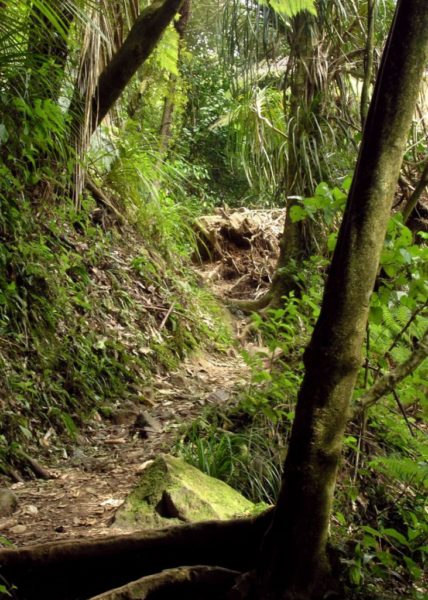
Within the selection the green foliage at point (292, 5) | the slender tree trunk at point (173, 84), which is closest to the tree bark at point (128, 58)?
the green foliage at point (292, 5)

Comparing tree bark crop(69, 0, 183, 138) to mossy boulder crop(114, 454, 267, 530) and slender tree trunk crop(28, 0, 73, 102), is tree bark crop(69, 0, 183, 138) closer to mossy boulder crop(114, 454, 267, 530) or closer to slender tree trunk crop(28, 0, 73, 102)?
slender tree trunk crop(28, 0, 73, 102)

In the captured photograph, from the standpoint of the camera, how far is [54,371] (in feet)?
15.2

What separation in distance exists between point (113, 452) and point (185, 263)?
486 cm

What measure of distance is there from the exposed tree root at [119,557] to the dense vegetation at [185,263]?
366 mm

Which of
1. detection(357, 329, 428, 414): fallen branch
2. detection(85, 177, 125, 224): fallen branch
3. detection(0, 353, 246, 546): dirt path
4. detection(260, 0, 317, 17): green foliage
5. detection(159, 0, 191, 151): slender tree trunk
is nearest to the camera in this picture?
detection(357, 329, 428, 414): fallen branch

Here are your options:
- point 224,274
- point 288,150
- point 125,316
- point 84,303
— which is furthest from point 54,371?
point 224,274

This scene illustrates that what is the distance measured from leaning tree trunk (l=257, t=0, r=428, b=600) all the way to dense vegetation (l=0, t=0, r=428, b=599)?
0.30 feet

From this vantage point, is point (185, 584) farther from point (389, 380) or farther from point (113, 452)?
point (113, 452)

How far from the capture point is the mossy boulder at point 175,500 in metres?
2.98

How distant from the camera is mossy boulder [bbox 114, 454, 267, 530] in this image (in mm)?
2977

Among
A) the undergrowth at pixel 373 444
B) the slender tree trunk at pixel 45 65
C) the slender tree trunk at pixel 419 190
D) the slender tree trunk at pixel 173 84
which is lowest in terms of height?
the undergrowth at pixel 373 444

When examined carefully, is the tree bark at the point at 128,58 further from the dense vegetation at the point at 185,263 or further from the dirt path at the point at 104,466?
the dirt path at the point at 104,466

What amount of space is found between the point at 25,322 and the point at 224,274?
578 cm

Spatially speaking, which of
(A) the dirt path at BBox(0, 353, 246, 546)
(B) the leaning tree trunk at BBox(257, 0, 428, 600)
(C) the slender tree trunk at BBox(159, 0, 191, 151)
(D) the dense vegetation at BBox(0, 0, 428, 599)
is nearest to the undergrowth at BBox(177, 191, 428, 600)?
(D) the dense vegetation at BBox(0, 0, 428, 599)
